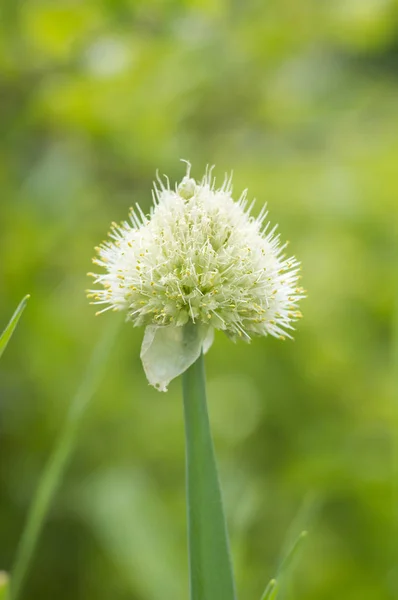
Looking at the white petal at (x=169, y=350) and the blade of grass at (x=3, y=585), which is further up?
the white petal at (x=169, y=350)

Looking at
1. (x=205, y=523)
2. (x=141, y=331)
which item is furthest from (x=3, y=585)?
(x=141, y=331)

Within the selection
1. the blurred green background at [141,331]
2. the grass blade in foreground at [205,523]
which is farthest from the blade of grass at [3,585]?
the blurred green background at [141,331]

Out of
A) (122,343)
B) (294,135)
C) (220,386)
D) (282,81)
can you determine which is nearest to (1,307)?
(122,343)

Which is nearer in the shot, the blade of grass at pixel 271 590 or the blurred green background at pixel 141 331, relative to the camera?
the blade of grass at pixel 271 590

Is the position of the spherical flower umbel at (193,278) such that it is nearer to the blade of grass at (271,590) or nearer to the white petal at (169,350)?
the white petal at (169,350)

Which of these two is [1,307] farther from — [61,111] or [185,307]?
[185,307]

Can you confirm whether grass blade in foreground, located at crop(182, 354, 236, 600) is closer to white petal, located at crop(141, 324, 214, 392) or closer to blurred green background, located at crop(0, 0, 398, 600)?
white petal, located at crop(141, 324, 214, 392)

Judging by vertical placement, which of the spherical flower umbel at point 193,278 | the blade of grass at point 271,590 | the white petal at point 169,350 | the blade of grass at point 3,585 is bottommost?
the blade of grass at point 3,585

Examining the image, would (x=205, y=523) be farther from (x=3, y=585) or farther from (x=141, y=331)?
(x=141, y=331)

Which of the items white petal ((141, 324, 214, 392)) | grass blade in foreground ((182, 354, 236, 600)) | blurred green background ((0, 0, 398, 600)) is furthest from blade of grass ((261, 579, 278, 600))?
blurred green background ((0, 0, 398, 600))
